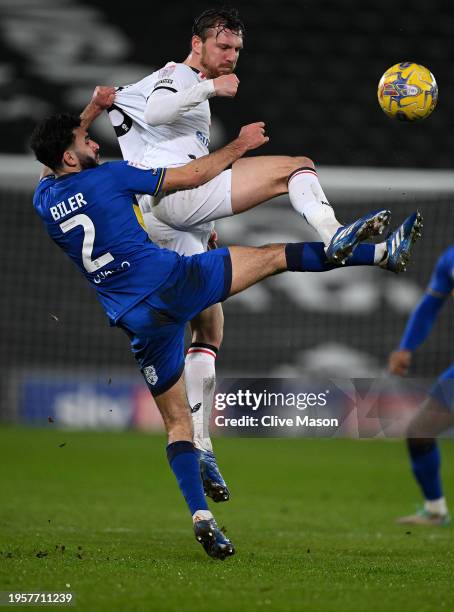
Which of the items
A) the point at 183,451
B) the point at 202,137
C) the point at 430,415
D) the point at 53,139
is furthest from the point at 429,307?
the point at 53,139

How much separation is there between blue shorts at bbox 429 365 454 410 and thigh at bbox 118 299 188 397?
2.96 meters

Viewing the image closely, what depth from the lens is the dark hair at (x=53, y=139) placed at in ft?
18.4

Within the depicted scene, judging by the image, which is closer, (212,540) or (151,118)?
(212,540)

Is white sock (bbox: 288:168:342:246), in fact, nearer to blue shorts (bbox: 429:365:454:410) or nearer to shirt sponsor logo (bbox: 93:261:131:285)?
shirt sponsor logo (bbox: 93:261:131:285)

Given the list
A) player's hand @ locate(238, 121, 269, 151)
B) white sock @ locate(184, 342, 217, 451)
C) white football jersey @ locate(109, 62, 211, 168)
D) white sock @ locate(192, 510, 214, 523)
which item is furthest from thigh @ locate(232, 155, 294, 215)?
white sock @ locate(192, 510, 214, 523)

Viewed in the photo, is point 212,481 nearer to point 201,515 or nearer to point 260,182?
point 201,515

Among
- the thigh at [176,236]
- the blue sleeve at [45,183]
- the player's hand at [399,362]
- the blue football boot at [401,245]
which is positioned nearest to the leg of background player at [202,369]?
the thigh at [176,236]

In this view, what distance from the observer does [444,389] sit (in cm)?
814

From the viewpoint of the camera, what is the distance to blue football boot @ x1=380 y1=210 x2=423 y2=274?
5.42m

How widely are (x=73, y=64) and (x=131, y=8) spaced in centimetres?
128

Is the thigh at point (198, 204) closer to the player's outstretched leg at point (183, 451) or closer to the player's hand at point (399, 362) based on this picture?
the player's outstretched leg at point (183, 451)

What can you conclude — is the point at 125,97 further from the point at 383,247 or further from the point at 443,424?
the point at 443,424

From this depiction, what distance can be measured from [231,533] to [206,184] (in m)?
2.69

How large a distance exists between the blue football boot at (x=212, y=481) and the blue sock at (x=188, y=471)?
10.7 inches
